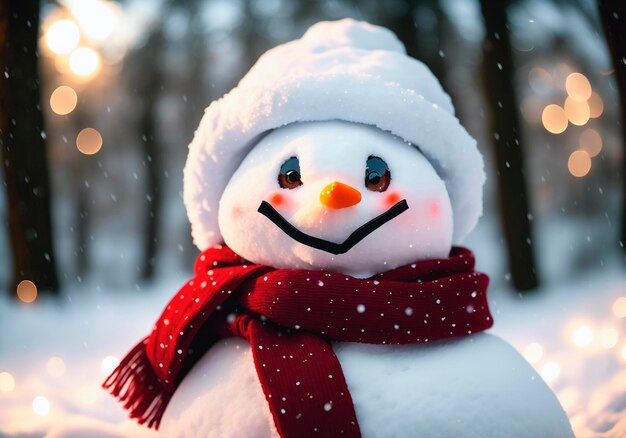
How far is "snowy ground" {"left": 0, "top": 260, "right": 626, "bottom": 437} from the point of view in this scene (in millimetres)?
2281

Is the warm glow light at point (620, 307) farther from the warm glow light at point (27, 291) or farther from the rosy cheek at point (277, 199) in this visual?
the warm glow light at point (27, 291)

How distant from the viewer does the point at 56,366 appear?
319 cm

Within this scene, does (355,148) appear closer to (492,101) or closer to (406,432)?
(406,432)

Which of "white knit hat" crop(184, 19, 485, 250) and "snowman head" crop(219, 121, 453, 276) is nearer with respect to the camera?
"snowman head" crop(219, 121, 453, 276)

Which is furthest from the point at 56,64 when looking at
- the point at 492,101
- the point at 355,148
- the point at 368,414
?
the point at 368,414

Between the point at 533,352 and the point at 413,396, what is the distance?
1.96m

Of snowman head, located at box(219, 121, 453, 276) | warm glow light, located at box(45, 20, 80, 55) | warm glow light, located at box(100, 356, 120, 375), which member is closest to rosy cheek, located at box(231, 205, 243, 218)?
snowman head, located at box(219, 121, 453, 276)

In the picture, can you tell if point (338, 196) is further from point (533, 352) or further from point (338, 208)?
point (533, 352)

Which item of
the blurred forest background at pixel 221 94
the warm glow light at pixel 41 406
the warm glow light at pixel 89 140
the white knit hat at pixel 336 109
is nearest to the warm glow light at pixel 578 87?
the blurred forest background at pixel 221 94

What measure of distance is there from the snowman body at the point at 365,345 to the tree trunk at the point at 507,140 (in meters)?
3.28

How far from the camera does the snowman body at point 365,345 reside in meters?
1.39

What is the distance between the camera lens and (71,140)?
8305 millimetres

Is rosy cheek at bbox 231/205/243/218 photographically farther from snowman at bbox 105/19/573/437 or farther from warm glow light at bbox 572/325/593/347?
warm glow light at bbox 572/325/593/347

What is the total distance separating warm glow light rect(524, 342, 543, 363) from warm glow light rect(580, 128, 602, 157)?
3.77 metres
